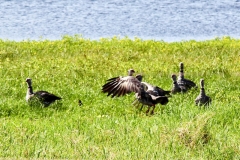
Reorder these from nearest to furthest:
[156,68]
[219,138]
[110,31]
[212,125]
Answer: [219,138] → [212,125] → [156,68] → [110,31]

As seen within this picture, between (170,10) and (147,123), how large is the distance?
85.0ft

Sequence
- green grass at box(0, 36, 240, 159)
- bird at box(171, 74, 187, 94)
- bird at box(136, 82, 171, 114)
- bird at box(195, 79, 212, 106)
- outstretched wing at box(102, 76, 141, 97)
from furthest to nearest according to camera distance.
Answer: bird at box(171, 74, 187, 94), bird at box(195, 79, 212, 106), bird at box(136, 82, 171, 114), outstretched wing at box(102, 76, 141, 97), green grass at box(0, 36, 240, 159)

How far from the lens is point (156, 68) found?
54.1ft

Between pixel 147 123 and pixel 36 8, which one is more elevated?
pixel 147 123

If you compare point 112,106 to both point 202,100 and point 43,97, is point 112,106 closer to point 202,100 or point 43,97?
point 43,97

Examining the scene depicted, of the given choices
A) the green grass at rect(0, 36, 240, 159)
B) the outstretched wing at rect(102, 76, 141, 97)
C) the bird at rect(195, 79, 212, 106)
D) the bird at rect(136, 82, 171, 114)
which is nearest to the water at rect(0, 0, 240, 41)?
the green grass at rect(0, 36, 240, 159)

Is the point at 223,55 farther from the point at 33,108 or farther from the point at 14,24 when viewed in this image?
the point at 14,24

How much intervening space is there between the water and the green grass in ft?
28.6

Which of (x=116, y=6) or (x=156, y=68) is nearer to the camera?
(x=156, y=68)

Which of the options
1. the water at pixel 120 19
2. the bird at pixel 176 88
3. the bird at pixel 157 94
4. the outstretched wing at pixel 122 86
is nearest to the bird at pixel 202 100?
the bird at pixel 157 94

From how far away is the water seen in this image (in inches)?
1160

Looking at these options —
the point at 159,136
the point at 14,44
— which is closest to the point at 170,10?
the point at 14,44

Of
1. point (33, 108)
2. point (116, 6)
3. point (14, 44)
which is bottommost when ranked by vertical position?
point (116, 6)

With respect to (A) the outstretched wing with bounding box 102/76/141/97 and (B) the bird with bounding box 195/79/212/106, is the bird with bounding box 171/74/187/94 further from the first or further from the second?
(A) the outstretched wing with bounding box 102/76/141/97
